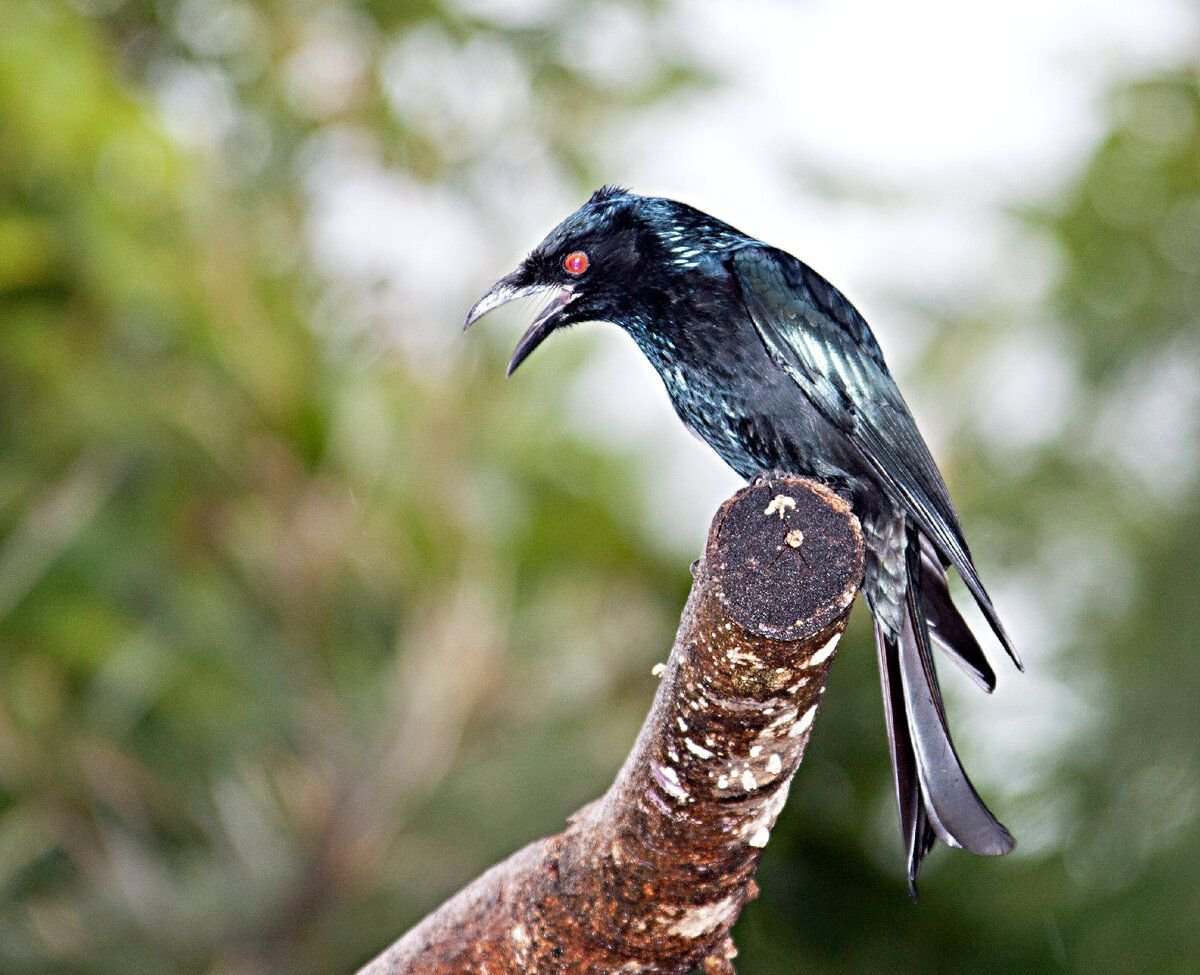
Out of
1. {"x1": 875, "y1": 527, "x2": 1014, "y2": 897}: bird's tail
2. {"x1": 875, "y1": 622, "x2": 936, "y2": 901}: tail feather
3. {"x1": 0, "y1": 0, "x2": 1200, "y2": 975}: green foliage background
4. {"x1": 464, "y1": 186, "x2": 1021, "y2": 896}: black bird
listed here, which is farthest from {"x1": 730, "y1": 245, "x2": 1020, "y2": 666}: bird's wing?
{"x1": 0, "y1": 0, "x2": 1200, "y2": 975}: green foliage background

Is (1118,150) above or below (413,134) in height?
below

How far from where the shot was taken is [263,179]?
7160mm

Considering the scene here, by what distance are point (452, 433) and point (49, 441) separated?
1642 mm

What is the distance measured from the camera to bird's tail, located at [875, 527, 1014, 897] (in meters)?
2.28

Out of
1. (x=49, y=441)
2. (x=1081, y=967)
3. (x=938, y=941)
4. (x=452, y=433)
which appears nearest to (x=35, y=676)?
(x=49, y=441)

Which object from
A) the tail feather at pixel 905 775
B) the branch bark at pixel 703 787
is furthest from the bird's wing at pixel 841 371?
the branch bark at pixel 703 787

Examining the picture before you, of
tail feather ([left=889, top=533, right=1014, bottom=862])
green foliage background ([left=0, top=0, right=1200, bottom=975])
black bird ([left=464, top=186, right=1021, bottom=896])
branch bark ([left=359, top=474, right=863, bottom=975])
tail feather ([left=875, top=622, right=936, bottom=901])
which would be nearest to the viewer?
branch bark ([left=359, top=474, right=863, bottom=975])

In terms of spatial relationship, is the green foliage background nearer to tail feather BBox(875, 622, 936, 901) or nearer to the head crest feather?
tail feather BBox(875, 622, 936, 901)

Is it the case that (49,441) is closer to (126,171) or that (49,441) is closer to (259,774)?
(126,171)

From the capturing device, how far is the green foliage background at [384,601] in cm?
513

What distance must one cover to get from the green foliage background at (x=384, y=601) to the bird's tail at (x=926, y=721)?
228 cm

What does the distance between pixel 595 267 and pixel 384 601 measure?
134 inches

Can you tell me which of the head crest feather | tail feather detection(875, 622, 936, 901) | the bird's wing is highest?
the head crest feather

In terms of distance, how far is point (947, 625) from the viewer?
2.72 metres
